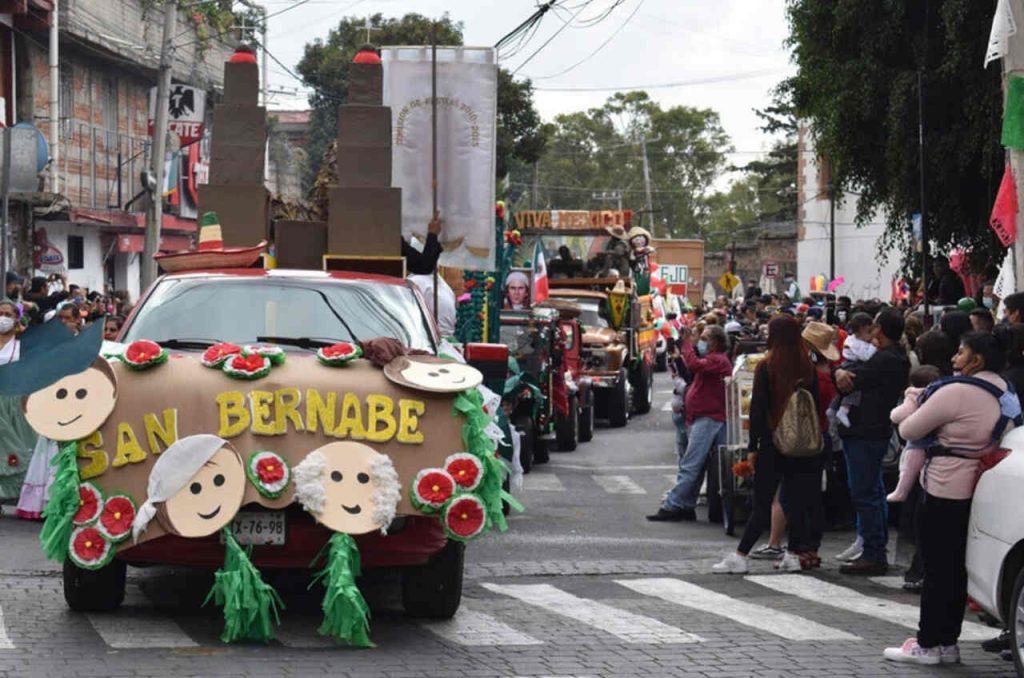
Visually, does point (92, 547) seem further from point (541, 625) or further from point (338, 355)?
point (541, 625)

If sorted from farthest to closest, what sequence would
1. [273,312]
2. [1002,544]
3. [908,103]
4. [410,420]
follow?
[908,103] → [273,312] → [410,420] → [1002,544]

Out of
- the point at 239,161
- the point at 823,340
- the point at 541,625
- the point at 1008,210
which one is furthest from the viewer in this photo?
the point at 1008,210

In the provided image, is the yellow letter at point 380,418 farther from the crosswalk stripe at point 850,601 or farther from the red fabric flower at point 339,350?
the crosswalk stripe at point 850,601

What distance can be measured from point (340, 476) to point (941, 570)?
3075 mm

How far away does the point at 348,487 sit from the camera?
8961 mm

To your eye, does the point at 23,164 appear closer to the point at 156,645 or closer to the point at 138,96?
the point at 156,645

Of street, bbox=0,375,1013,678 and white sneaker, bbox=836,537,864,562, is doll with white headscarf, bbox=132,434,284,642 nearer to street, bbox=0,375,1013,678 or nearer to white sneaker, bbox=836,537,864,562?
street, bbox=0,375,1013,678

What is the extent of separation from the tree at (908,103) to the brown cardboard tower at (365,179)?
10.0m

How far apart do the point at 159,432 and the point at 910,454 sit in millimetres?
4424

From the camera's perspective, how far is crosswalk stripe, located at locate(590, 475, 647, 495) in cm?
1838

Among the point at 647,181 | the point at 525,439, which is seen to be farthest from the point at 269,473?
the point at 647,181

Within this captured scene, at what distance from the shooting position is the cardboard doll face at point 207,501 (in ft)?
29.1

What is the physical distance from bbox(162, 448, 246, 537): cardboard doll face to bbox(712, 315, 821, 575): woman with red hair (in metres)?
4.53

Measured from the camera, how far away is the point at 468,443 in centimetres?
927
